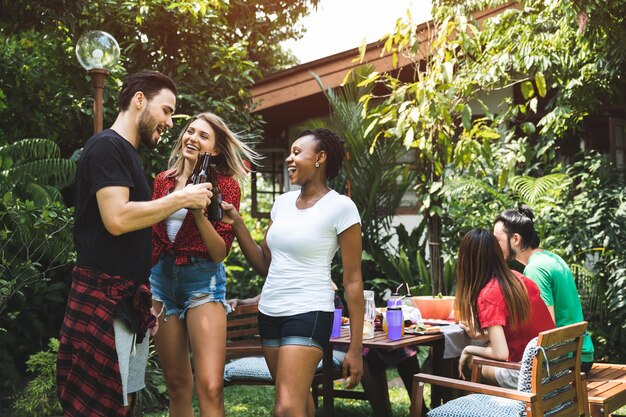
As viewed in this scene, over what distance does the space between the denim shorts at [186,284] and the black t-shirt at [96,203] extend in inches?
23.3

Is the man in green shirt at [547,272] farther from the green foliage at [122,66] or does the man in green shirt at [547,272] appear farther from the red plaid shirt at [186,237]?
the green foliage at [122,66]

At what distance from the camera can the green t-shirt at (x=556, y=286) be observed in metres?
5.09

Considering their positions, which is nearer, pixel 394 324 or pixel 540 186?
pixel 394 324

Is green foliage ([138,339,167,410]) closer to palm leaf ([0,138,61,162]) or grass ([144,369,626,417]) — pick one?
grass ([144,369,626,417])

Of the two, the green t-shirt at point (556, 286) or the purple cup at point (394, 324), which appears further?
the green t-shirt at point (556, 286)

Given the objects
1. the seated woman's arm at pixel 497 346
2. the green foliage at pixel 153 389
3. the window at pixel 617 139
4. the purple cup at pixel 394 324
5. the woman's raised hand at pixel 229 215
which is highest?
the window at pixel 617 139

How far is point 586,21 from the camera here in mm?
6582

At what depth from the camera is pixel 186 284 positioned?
12.0 ft

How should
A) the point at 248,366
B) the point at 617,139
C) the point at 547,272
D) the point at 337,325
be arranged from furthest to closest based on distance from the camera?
the point at 617,139 → the point at 248,366 → the point at 547,272 → the point at 337,325

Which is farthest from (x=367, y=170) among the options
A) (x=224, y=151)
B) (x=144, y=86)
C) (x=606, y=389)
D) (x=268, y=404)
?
(x=144, y=86)

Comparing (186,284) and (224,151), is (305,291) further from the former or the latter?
(224,151)

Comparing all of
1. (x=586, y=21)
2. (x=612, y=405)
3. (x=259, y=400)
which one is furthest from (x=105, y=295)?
(x=586, y=21)

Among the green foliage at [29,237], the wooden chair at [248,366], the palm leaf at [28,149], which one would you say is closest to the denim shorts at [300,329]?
the wooden chair at [248,366]

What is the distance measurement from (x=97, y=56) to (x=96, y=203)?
279 cm
